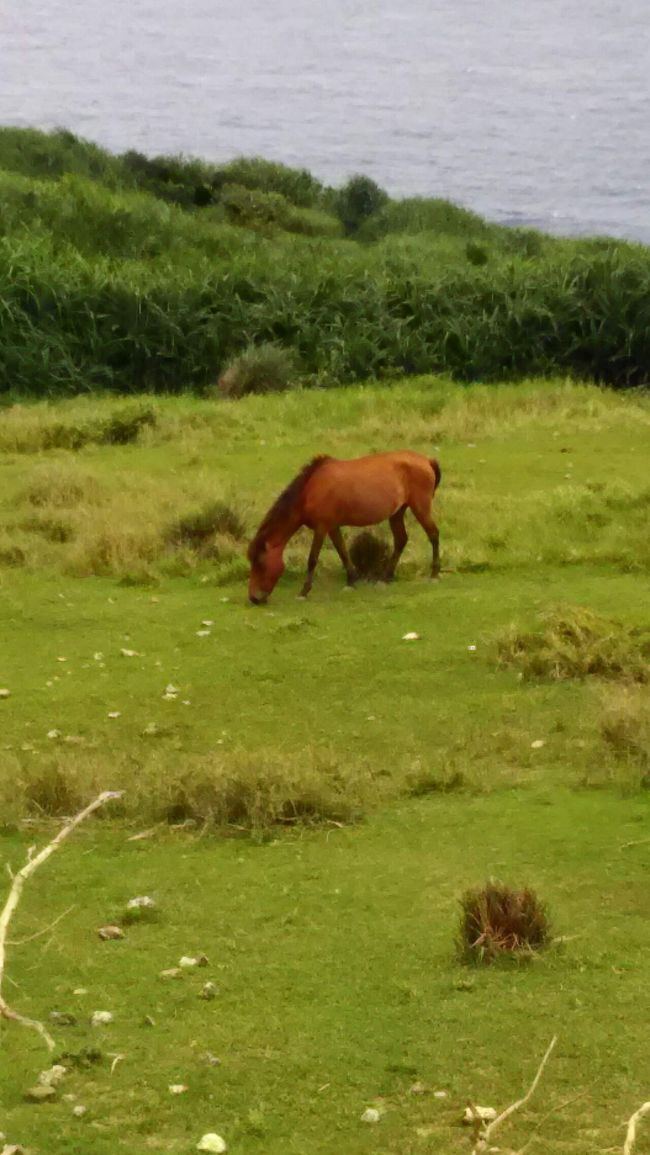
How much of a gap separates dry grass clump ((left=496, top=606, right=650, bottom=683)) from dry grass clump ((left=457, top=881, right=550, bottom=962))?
390 cm

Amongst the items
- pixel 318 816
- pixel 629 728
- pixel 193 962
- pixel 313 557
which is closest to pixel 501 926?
pixel 193 962

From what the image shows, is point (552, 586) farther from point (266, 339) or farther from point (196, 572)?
point (266, 339)

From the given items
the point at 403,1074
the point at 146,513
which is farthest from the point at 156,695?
the point at 403,1074

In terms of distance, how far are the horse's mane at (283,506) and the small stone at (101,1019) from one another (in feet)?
22.0

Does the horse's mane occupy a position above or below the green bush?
above

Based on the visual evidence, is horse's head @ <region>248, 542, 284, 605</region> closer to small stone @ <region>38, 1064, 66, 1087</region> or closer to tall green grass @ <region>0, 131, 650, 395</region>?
small stone @ <region>38, 1064, 66, 1087</region>

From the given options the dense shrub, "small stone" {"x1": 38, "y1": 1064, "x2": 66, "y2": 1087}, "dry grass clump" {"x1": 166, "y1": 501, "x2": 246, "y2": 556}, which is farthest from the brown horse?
the dense shrub

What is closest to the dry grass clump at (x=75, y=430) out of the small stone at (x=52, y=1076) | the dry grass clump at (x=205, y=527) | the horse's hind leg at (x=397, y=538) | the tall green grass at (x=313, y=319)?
the tall green grass at (x=313, y=319)

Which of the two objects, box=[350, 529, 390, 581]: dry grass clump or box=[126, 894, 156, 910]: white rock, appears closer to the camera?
box=[126, 894, 156, 910]: white rock

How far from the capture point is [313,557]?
11672 mm

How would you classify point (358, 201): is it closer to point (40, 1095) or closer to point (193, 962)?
point (193, 962)

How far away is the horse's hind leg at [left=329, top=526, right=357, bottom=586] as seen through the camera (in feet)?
38.2

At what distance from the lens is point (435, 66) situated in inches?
3944

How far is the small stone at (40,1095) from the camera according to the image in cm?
441
